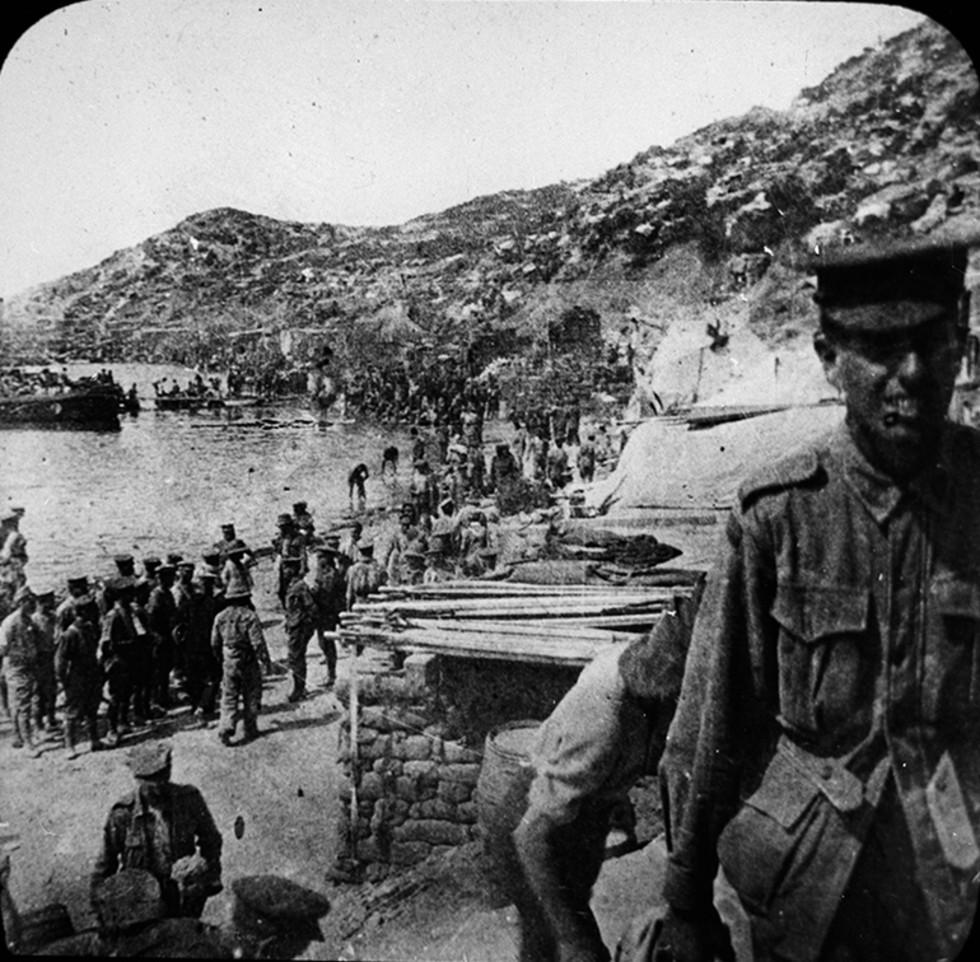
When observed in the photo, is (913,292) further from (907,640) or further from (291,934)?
(291,934)

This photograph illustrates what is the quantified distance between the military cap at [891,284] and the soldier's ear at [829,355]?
0.30 feet

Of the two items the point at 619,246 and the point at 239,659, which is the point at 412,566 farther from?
the point at 619,246

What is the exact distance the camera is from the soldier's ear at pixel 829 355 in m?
3.16

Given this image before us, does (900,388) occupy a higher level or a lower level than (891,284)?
lower

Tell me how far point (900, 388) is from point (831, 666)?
0.91 m

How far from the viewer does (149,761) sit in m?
4.26

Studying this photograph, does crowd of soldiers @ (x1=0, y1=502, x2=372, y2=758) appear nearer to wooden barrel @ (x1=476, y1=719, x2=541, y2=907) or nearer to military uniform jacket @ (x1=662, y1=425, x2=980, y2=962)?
wooden barrel @ (x1=476, y1=719, x2=541, y2=907)

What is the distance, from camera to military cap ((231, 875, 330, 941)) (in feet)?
13.8

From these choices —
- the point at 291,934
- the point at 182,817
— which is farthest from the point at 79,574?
the point at 291,934

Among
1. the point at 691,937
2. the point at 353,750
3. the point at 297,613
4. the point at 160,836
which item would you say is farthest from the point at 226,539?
the point at 691,937

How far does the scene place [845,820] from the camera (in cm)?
292

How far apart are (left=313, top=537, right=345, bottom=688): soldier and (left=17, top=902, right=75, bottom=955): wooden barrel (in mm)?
1556

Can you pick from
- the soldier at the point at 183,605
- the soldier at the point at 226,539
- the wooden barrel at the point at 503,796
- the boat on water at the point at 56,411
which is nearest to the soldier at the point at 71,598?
the soldier at the point at 183,605

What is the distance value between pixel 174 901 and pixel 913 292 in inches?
154
